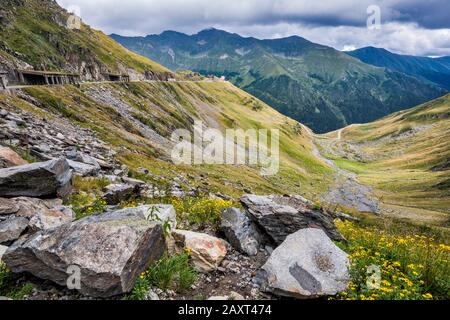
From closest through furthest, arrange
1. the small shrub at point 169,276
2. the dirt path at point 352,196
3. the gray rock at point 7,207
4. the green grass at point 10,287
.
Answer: the green grass at point 10,287 < the small shrub at point 169,276 < the gray rock at point 7,207 < the dirt path at point 352,196

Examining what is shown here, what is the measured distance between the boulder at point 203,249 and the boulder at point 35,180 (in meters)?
7.53

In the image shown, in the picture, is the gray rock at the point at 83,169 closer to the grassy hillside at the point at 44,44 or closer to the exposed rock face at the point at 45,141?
the exposed rock face at the point at 45,141

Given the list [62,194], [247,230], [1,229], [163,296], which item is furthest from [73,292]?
[62,194]

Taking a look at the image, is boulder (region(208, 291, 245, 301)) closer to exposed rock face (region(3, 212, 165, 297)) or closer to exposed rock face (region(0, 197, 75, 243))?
exposed rock face (region(3, 212, 165, 297))

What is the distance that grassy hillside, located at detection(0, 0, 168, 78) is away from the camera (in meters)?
83.2

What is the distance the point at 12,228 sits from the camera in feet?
38.7

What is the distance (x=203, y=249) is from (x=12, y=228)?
21.5ft

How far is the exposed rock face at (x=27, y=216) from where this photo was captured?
11.8 meters

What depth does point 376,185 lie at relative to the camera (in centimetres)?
15612

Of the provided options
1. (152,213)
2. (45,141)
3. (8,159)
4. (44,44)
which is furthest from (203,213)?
(44,44)

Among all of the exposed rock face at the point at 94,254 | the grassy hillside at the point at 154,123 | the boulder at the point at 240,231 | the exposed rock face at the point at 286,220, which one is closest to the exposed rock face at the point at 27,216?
the exposed rock face at the point at 94,254

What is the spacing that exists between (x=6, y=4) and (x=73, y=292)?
5260 inches

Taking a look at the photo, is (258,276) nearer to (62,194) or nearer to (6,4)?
(62,194)

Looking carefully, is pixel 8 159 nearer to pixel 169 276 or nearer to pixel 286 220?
pixel 169 276
